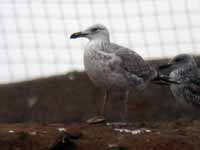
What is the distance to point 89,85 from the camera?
1039cm

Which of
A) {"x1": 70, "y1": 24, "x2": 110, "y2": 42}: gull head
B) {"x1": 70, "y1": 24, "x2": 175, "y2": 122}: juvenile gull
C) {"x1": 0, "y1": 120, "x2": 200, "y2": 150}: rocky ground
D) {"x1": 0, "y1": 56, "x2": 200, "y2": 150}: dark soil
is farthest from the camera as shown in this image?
{"x1": 0, "y1": 56, "x2": 200, "y2": 150}: dark soil

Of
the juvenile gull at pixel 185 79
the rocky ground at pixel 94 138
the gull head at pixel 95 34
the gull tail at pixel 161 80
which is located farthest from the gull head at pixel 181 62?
the rocky ground at pixel 94 138

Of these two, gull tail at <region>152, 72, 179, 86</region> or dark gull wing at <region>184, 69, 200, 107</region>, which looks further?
dark gull wing at <region>184, 69, 200, 107</region>

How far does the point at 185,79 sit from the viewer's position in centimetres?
1011

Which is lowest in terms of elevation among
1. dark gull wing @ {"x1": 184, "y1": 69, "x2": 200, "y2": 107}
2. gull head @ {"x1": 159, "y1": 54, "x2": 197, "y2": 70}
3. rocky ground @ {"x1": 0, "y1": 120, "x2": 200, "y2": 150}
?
rocky ground @ {"x1": 0, "y1": 120, "x2": 200, "y2": 150}

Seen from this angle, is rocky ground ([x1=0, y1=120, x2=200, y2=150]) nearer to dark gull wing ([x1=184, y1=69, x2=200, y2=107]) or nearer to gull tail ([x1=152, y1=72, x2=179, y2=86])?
gull tail ([x1=152, y1=72, x2=179, y2=86])

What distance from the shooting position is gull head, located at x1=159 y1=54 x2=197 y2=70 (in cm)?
1034

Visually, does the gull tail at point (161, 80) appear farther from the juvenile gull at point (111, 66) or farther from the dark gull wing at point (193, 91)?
the dark gull wing at point (193, 91)

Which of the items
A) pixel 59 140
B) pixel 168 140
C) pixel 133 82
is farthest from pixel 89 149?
pixel 133 82

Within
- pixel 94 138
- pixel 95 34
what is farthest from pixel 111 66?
pixel 94 138

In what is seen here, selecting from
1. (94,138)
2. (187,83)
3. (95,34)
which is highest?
(95,34)

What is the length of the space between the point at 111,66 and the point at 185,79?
88.9 inches

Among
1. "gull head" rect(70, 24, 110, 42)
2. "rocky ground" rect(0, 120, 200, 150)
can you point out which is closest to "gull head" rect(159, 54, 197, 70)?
"gull head" rect(70, 24, 110, 42)

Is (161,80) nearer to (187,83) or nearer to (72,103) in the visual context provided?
(187,83)
